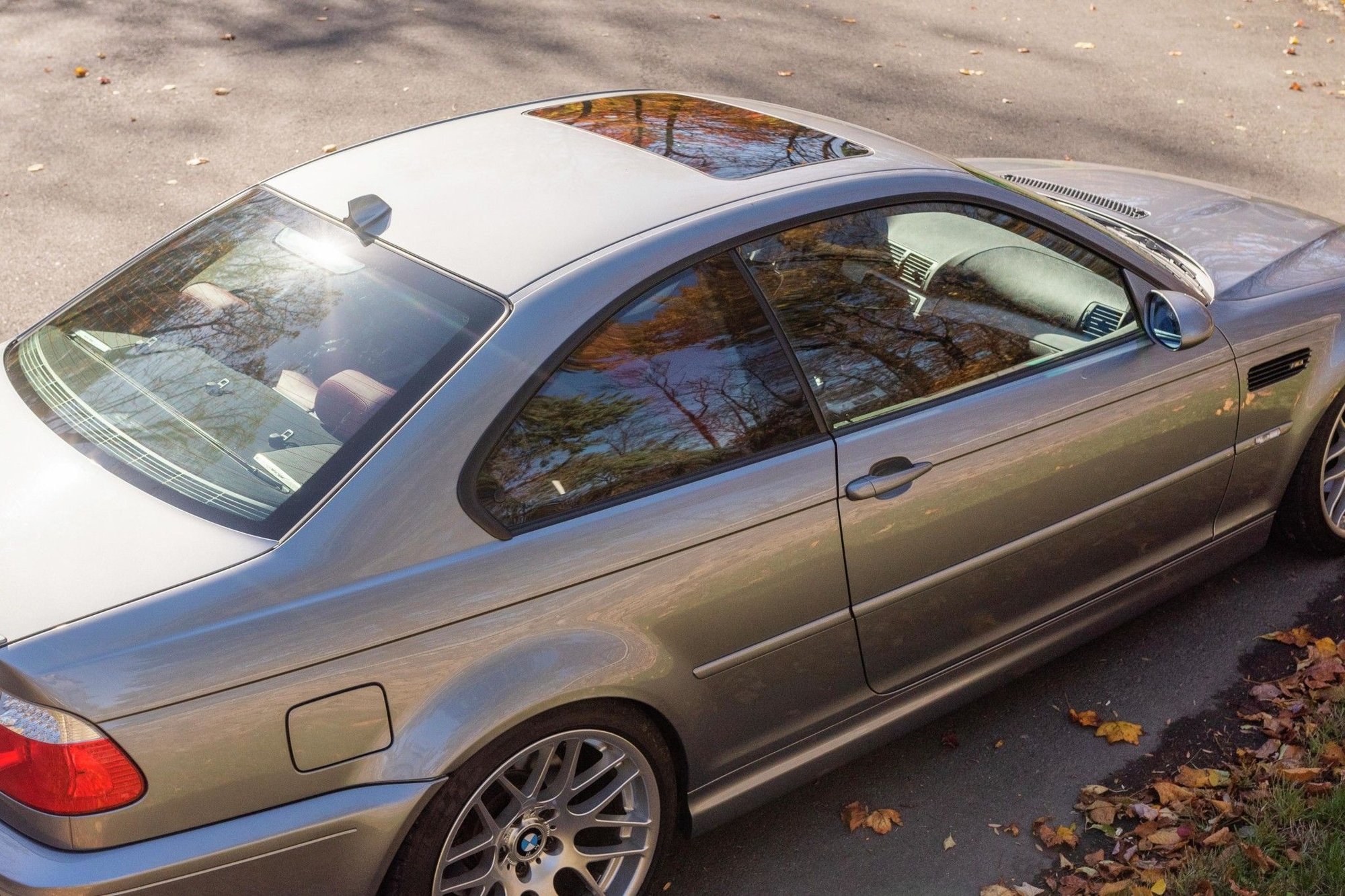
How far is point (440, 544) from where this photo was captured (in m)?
2.51

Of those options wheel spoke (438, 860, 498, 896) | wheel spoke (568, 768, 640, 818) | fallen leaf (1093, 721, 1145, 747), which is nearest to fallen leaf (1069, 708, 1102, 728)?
fallen leaf (1093, 721, 1145, 747)

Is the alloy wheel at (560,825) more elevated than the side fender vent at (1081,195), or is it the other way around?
the side fender vent at (1081,195)

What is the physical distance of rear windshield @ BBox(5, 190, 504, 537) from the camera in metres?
2.56

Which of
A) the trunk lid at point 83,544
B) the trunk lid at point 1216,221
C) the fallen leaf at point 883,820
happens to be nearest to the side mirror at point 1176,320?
the trunk lid at point 1216,221

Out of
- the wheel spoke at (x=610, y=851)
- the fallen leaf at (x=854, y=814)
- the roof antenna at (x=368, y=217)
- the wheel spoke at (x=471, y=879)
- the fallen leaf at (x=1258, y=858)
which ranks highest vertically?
the roof antenna at (x=368, y=217)

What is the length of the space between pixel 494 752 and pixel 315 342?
989 millimetres

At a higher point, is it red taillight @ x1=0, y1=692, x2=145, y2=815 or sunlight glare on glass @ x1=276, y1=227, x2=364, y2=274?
sunlight glare on glass @ x1=276, y1=227, x2=364, y2=274

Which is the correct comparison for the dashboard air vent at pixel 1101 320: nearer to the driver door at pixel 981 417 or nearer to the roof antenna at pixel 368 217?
the driver door at pixel 981 417

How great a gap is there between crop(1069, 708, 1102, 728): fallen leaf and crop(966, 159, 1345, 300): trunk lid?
1360 millimetres

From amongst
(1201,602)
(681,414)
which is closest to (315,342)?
(681,414)

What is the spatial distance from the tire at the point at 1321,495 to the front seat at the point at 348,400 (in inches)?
123

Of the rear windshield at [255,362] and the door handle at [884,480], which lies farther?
the door handle at [884,480]

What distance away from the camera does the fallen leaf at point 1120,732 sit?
3760mm

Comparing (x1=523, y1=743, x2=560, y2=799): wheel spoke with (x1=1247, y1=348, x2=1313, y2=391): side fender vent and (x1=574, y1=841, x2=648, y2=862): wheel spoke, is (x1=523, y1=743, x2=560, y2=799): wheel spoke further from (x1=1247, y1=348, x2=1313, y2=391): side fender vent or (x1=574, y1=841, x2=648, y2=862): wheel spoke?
(x1=1247, y1=348, x2=1313, y2=391): side fender vent
